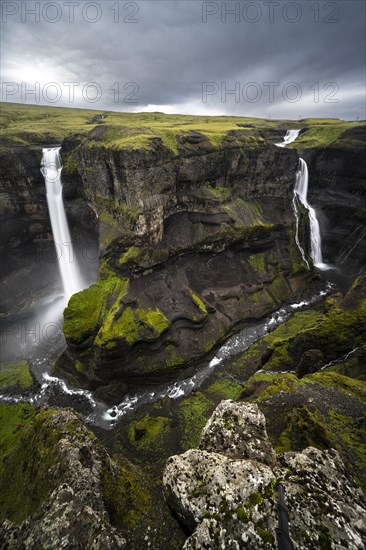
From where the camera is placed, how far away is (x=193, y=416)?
2062cm

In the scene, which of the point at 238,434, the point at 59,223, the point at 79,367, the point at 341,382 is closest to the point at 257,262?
the point at 341,382

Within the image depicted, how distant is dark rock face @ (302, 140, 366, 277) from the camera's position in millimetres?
42062

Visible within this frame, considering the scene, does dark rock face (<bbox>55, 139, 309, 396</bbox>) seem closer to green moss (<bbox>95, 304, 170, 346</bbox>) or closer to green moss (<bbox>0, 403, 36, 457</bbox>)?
green moss (<bbox>95, 304, 170, 346</bbox>)

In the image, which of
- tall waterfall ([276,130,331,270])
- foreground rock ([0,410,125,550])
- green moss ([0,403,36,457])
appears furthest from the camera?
tall waterfall ([276,130,331,270])

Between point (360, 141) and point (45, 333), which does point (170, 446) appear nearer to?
point (45, 333)

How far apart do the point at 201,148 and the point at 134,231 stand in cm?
1438

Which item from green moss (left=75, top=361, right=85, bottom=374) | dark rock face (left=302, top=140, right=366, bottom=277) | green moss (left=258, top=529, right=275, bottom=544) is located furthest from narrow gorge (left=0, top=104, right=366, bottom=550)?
dark rock face (left=302, top=140, right=366, bottom=277)

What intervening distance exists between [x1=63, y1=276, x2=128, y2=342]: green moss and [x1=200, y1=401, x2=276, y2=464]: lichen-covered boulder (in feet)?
64.4

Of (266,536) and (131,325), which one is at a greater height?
(266,536)

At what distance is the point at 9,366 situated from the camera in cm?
3030

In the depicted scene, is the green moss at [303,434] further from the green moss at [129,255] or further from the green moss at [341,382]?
the green moss at [129,255]

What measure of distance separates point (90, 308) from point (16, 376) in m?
10.9

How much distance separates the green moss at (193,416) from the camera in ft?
59.9

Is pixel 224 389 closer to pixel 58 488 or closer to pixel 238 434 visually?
pixel 238 434
